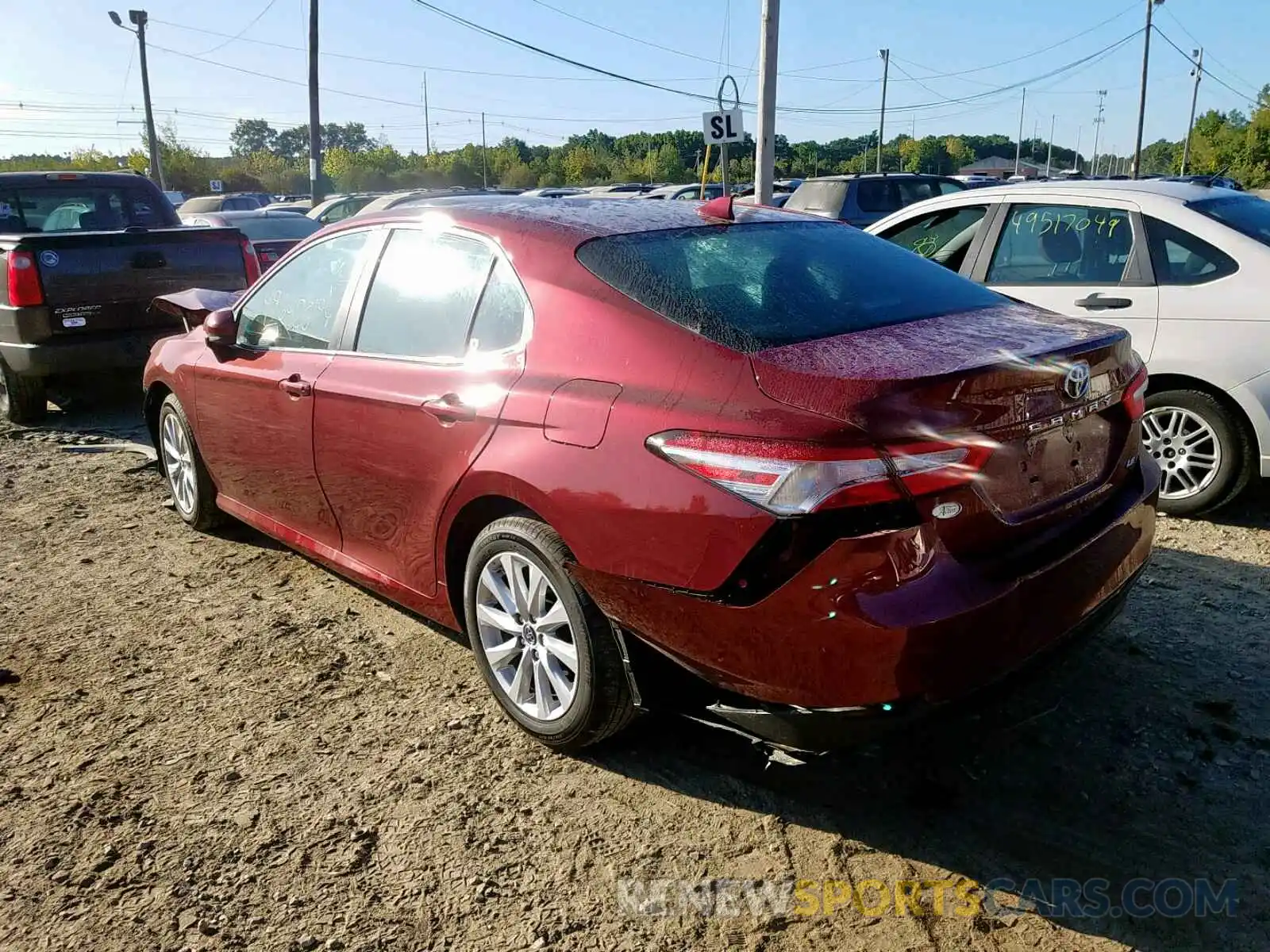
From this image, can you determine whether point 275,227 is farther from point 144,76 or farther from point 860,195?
point 144,76

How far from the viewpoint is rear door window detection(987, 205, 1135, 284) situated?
17.1 ft

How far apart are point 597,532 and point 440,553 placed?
0.85m

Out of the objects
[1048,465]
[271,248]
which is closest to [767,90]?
[271,248]

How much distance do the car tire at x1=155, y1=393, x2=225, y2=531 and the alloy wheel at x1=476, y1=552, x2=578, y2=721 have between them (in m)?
2.41

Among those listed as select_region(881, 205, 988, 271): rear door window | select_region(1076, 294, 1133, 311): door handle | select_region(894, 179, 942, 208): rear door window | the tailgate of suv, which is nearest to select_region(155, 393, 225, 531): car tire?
the tailgate of suv

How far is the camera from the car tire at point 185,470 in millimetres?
4922

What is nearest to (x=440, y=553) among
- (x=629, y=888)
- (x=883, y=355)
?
(x=629, y=888)

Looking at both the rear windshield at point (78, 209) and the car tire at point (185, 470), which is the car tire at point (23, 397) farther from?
the car tire at point (185, 470)

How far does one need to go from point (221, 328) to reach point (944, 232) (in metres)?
4.16

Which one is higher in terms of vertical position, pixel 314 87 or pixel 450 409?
pixel 314 87

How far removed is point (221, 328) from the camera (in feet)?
14.0

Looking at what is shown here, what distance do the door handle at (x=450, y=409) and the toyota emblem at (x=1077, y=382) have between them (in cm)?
165

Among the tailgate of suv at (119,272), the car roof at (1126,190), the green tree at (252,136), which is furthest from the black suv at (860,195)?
the green tree at (252,136)

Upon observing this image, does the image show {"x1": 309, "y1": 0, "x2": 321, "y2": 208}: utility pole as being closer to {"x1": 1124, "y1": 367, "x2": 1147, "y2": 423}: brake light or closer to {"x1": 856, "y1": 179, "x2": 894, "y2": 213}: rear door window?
{"x1": 856, "y1": 179, "x2": 894, "y2": 213}: rear door window
